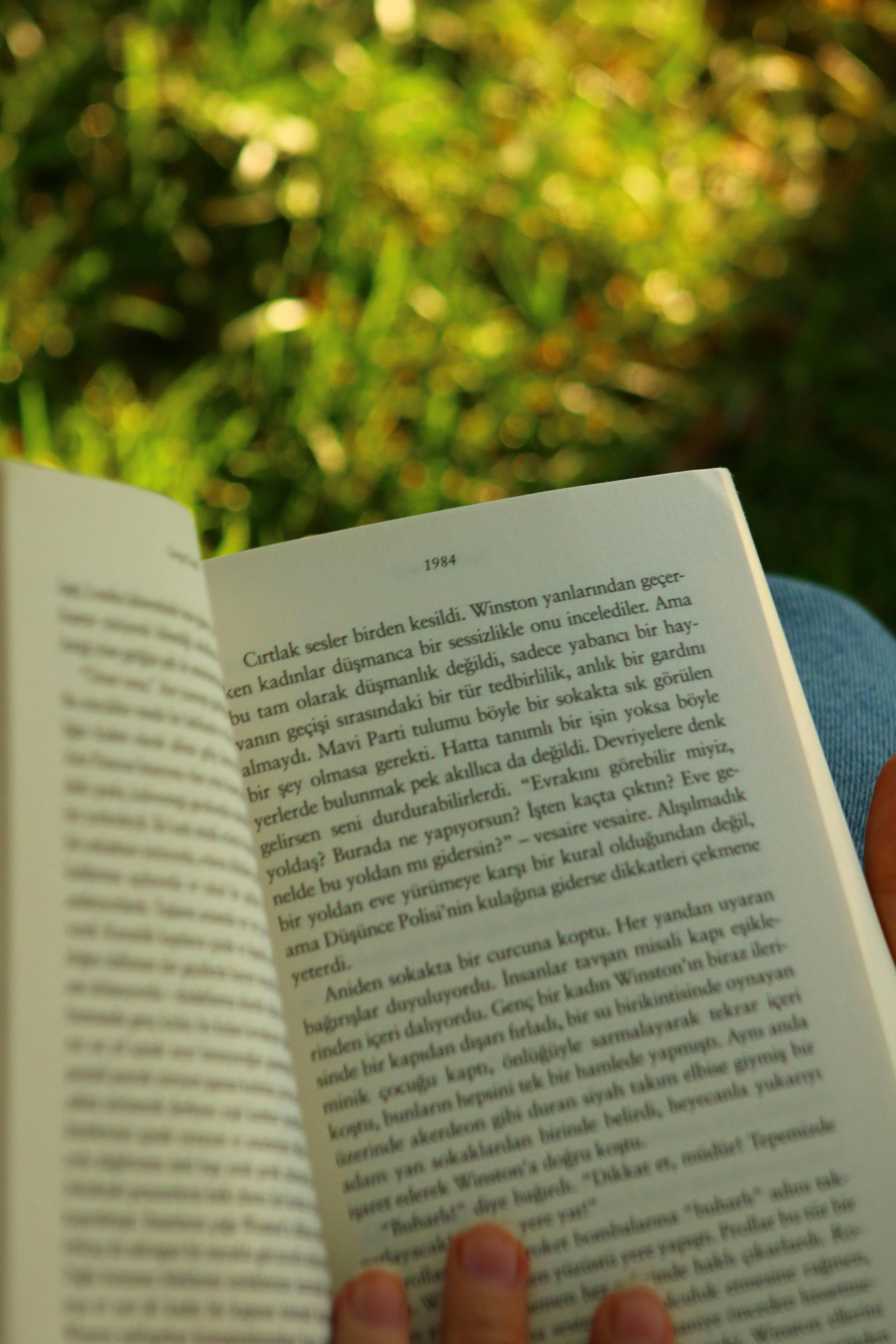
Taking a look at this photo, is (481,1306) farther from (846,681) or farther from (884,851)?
(846,681)

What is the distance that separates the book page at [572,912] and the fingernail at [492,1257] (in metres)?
0.02

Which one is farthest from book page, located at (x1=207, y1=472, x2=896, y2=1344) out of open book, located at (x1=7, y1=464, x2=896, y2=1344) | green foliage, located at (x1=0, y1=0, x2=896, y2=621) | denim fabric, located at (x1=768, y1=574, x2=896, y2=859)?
green foliage, located at (x1=0, y1=0, x2=896, y2=621)

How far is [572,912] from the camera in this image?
0.65 metres

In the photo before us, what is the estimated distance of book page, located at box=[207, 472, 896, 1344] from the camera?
612 mm

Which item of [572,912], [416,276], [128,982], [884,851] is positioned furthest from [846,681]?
[416,276]

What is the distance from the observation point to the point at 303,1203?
59cm

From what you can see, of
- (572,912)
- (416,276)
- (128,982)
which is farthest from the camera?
(416,276)

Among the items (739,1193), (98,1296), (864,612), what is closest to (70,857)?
(98,1296)

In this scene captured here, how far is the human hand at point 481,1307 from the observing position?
1.90 feet

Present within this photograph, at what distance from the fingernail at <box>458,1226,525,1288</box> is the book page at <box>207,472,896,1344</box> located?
16mm

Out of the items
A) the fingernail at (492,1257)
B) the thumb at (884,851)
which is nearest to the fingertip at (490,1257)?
the fingernail at (492,1257)

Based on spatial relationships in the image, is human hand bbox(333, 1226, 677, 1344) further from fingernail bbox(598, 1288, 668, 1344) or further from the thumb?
the thumb

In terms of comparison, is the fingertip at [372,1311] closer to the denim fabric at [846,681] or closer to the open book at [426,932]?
the open book at [426,932]

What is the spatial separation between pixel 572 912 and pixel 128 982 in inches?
9.9
